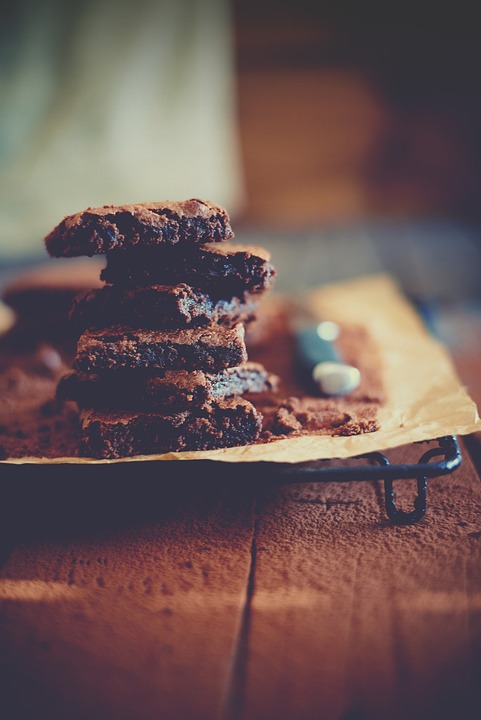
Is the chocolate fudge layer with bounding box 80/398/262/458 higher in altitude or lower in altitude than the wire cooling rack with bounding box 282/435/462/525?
higher

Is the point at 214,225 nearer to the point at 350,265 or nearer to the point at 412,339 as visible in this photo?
the point at 412,339

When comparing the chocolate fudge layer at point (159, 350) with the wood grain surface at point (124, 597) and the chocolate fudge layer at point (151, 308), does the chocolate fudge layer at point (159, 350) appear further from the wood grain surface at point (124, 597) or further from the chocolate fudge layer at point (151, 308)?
the wood grain surface at point (124, 597)

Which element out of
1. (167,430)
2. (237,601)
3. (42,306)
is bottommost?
(237,601)

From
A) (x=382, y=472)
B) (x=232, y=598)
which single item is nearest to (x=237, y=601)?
(x=232, y=598)

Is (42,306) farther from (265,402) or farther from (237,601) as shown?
(237,601)

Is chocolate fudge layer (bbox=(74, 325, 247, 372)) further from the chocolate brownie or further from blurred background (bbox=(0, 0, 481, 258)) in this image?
blurred background (bbox=(0, 0, 481, 258))

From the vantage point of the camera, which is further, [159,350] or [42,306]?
[42,306]

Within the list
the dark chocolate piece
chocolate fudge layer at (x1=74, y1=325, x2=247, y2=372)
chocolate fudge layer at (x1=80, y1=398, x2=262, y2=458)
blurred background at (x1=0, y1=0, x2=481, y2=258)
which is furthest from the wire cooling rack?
blurred background at (x1=0, y1=0, x2=481, y2=258)
